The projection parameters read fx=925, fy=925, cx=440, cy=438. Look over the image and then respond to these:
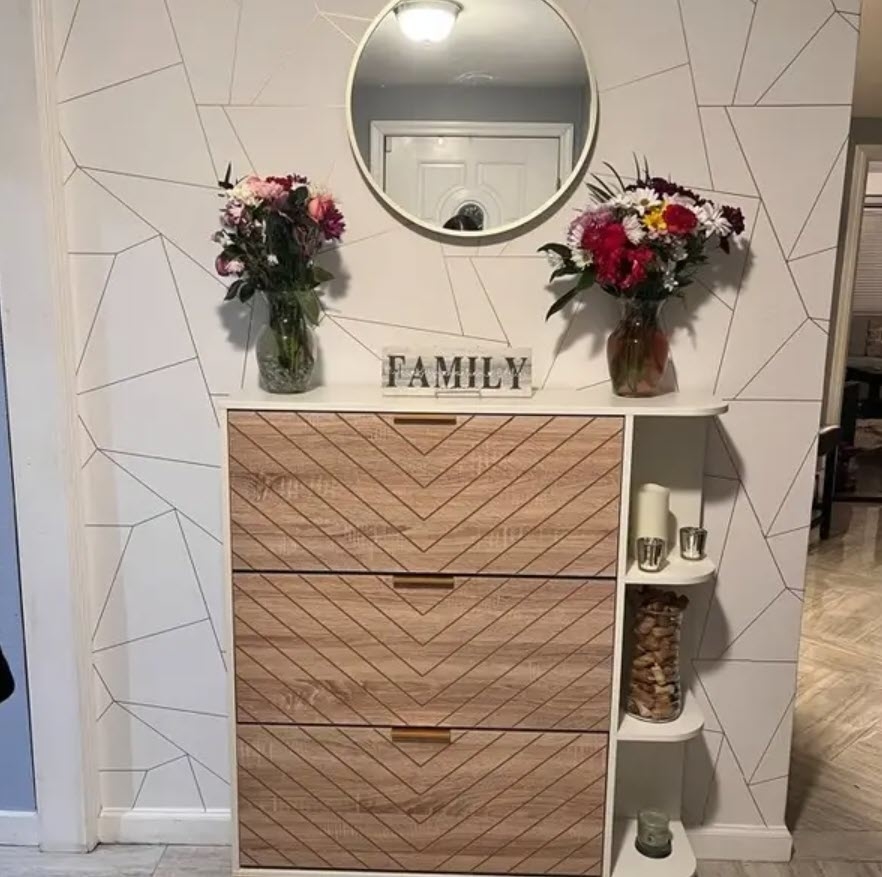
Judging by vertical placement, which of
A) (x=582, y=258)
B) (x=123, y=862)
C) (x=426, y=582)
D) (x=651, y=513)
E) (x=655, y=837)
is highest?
(x=582, y=258)

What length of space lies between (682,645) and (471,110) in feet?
4.23

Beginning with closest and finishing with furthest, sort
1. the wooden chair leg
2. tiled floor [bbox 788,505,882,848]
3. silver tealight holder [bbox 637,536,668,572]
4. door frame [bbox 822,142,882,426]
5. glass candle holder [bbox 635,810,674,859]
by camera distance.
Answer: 1. silver tealight holder [bbox 637,536,668,572]
2. glass candle holder [bbox 635,810,674,859]
3. tiled floor [bbox 788,505,882,848]
4. the wooden chair leg
5. door frame [bbox 822,142,882,426]

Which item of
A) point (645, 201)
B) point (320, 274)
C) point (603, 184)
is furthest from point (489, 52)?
point (320, 274)

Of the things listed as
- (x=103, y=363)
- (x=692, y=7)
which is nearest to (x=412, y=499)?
(x=103, y=363)

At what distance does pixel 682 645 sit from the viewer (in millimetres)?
2148

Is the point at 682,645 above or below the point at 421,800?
above

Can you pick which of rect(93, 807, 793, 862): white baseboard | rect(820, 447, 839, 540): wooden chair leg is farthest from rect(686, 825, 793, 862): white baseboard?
rect(820, 447, 839, 540): wooden chair leg

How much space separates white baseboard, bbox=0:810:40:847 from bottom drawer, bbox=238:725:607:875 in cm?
60

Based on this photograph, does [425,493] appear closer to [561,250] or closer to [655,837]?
[561,250]

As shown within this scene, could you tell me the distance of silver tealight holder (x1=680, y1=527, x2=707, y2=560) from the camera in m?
1.96

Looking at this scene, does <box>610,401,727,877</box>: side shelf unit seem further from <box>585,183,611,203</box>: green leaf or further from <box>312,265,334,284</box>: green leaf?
<box>312,265,334,284</box>: green leaf

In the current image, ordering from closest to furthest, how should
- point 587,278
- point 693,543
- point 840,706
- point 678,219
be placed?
point 678,219, point 587,278, point 693,543, point 840,706

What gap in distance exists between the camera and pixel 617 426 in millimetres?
1778

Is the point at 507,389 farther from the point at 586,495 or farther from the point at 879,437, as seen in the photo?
the point at 879,437
